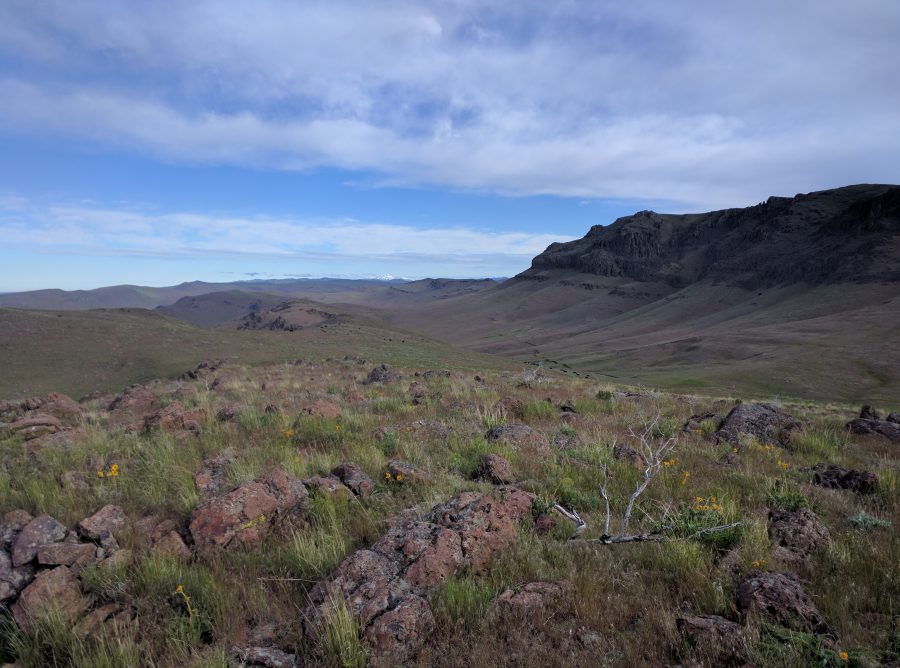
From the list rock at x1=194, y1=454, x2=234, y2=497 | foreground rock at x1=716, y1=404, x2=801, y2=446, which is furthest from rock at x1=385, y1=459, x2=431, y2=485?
foreground rock at x1=716, y1=404, x2=801, y2=446

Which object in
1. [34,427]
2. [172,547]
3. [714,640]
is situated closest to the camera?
[714,640]

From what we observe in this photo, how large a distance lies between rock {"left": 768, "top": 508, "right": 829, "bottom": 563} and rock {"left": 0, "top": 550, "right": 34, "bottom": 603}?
5249mm

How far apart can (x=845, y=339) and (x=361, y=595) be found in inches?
2401

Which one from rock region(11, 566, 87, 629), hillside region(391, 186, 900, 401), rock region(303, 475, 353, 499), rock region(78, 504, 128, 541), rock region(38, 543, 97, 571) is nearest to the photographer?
rock region(11, 566, 87, 629)

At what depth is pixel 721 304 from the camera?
89562mm

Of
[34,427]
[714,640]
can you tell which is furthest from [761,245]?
[34,427]

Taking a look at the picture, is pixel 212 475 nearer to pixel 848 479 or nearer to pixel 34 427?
pixel 34 427

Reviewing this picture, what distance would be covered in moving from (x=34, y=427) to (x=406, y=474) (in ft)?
22.9

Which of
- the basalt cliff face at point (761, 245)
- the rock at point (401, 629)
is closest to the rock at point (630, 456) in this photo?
the rock at point (401, 629)

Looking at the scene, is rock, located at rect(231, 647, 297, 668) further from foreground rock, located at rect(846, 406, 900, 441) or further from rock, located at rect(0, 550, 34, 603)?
foreground rock, located at rect(846, 406, 900, 441)

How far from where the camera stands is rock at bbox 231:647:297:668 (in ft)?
8.09

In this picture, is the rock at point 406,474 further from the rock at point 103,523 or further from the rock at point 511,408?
the rock at point 511,408

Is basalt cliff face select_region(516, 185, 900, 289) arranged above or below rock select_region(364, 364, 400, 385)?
above

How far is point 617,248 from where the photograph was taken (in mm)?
138875
